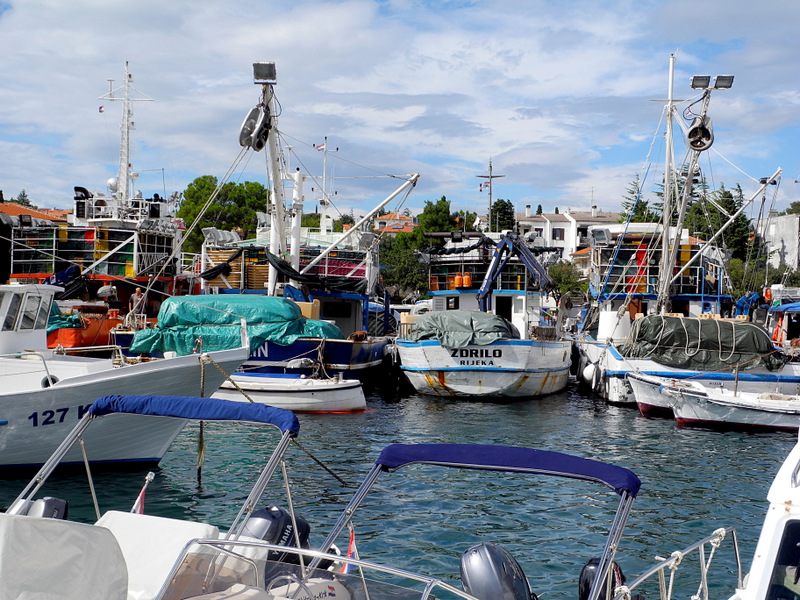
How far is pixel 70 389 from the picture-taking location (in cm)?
1370

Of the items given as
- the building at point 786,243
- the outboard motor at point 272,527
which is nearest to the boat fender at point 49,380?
the outboard motor at point 272,527

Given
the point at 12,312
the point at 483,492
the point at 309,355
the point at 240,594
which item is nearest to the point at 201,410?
the point at 240,594

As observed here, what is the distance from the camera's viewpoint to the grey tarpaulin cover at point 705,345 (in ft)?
75.8

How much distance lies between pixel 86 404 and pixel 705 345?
681 inches

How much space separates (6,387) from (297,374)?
9.39 m

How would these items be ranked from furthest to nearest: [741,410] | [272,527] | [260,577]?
[741,410] < [272,527] < [260,577]

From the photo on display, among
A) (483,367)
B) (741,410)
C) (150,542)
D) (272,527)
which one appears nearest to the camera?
(150,542)

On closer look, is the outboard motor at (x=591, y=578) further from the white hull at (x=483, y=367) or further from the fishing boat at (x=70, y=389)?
the white hull at (x=483, y=367)

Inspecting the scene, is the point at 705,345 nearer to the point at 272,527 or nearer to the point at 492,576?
the point at 272,527

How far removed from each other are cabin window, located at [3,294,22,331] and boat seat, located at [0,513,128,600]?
39.8 ft

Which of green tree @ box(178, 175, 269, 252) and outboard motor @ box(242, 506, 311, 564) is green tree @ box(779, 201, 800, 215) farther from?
outboard motor @ box(242, 506, 311, 564)

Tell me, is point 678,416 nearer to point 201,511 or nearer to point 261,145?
point 201,511

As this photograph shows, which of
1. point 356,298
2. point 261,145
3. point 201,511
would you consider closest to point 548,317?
point 356,298

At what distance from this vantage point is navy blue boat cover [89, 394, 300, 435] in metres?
8.86
